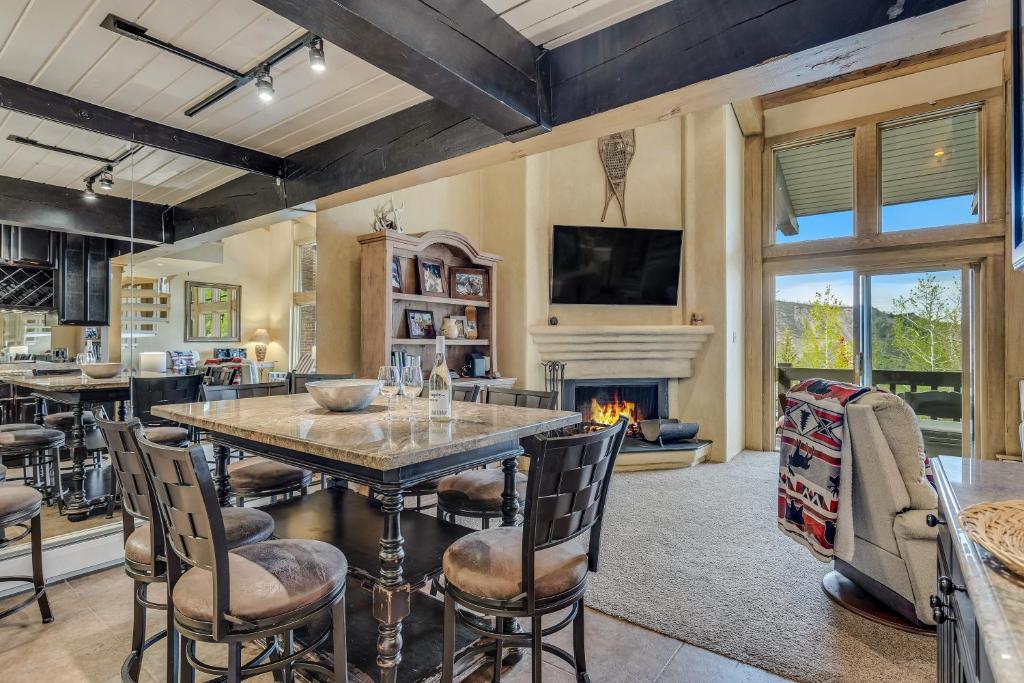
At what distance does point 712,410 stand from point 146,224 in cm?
512

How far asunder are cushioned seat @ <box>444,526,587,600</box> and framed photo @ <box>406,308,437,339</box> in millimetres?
2869

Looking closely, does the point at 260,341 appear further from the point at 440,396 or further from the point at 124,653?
the point at 440,396

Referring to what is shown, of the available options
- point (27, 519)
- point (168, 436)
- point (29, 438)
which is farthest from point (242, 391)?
point (29, 438)

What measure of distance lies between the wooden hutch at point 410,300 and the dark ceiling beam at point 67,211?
4.93ft

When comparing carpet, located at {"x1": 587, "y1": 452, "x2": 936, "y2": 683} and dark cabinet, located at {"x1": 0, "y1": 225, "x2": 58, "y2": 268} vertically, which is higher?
dark cabinet, located at {"x1": 0, "y1": 225, "x2": 58, "y2": 268}

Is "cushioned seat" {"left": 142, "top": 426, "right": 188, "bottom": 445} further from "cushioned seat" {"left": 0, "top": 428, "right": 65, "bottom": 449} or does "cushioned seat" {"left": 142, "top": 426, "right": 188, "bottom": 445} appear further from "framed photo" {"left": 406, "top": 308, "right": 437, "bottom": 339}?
"framed photo" {"left": 406, "top": 308, "right": 437, "bottom": 339}

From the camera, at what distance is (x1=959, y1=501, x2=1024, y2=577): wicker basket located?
674 mm

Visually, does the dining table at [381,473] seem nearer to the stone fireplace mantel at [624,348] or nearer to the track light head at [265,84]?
the track light head at [265,84]

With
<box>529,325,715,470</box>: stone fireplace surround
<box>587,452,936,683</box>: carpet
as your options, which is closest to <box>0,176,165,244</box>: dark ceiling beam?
<box>529,325,715,470</box>: stone fireplace surround

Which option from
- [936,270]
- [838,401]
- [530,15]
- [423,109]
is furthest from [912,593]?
[936,270]

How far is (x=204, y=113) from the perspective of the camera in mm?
2697

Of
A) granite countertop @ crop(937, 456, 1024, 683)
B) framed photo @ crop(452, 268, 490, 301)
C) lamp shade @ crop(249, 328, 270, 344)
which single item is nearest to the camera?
granite countertop @ crop(937, 456, 1024, 683)

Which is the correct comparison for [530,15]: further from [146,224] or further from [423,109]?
[146,224]

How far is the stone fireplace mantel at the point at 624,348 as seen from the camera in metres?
5.09
